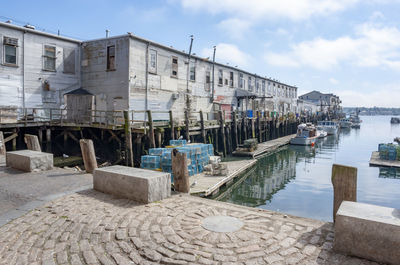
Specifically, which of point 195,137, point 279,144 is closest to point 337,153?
point 279,144

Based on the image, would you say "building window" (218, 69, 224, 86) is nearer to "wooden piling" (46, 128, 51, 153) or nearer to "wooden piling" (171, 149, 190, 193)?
"wooden piling" (46, 128, 51, 153)

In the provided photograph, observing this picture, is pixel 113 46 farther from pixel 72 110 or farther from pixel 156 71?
pixel 72 110

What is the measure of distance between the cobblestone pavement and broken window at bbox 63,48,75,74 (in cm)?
1888

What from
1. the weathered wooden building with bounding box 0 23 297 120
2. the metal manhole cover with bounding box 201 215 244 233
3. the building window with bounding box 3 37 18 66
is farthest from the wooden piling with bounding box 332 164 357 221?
the building window with bounding box 3 37 18 66

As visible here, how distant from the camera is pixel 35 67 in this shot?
20.6 meters

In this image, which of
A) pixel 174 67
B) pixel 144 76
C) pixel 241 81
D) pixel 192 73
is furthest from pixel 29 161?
pixel 241 81

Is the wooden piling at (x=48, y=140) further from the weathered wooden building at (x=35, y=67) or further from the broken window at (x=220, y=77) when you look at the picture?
the broken window at (x=220, y=77)

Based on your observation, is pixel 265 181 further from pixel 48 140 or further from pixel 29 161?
pixel 48 140

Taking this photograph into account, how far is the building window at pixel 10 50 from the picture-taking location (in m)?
19.0

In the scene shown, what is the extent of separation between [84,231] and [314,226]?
434cm

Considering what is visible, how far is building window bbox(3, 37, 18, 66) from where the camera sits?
19.0 meters

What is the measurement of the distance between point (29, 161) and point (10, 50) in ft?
45.5

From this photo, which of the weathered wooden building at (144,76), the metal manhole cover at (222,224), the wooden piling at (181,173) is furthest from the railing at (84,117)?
the metal manhole cover at (222,224)

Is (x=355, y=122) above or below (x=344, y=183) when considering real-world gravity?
above
